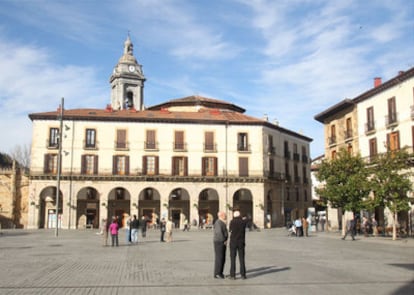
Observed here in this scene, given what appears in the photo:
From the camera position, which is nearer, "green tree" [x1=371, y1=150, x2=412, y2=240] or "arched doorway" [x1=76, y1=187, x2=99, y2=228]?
"green tree" [x1=371, y1=150, x2=412, y2=240]

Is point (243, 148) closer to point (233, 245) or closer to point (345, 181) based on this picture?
point (345, 181)

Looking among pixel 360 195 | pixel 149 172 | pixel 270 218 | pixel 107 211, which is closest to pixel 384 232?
pixel 360 195

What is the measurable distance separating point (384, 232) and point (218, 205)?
21904mm

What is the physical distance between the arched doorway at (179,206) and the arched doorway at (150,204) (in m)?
1.52

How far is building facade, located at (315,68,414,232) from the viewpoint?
33.8 m

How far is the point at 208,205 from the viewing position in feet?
178

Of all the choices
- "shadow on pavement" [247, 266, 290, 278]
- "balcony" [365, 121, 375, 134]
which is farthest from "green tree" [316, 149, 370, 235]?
"shadow on pavement" [247, 266, 290, 278]

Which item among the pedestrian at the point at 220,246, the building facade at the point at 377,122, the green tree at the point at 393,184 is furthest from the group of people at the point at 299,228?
the pedestrian at the point at 220,246

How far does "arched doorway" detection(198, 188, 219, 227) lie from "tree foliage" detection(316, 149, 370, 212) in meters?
19.7

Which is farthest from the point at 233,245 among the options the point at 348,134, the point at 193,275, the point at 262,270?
the point at 348,134

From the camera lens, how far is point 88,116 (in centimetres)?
5072

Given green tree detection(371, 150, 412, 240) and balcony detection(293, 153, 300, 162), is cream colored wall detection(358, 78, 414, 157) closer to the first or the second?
green tree detection(371, 150, 412, 240)

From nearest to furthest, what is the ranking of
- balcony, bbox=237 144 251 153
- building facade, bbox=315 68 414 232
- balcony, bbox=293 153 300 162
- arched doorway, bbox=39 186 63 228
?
building facade, bbox=315 68 414 232 < arched doorway, bbox=39 186 63 228 < balcony, bbox=237 144 251 153 < balcony, bbox=293 153 300 162

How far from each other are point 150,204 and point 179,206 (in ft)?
10.8
